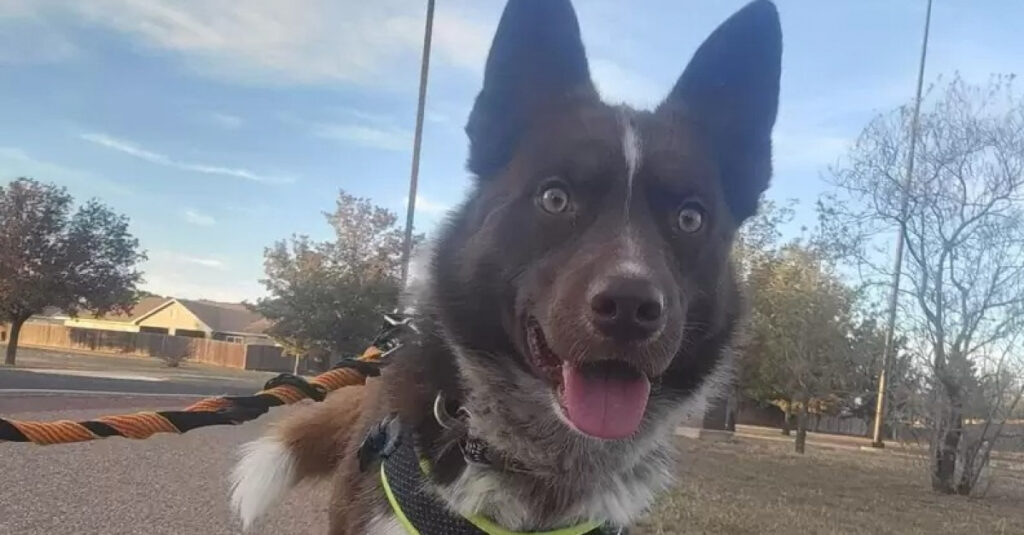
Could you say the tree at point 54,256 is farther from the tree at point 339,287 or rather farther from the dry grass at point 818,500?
the dry grass at point 818,500

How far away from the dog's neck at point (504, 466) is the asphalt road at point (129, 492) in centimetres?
123

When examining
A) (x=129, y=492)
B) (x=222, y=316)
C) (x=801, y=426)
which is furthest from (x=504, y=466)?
(x=222, y=316)

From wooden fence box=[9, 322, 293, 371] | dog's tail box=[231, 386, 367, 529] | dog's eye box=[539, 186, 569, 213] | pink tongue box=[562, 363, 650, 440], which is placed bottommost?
wooden fence box=[9, 322, 293, 371]

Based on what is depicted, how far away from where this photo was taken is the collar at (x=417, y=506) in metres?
2.92

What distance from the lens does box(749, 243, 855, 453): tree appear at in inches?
867

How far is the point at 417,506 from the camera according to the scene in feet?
9.71

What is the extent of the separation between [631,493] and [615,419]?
1.40 feet

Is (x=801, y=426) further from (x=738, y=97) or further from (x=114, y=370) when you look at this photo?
(x=114, y=370)

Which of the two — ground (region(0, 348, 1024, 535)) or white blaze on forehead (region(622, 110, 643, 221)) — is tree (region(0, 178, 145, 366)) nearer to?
ground (region(0, 348, 1024, 535))

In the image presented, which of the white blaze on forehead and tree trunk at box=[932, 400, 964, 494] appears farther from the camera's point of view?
tree trunk at box=[932, 400, 964, 494]

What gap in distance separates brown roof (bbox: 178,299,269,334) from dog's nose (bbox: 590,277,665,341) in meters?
78.9

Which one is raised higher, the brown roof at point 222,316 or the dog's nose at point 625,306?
the dog's nose at point 625,306

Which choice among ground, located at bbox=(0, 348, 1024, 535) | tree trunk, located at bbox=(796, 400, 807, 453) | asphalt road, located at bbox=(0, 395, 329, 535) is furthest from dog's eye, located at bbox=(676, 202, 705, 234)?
tree trunk, located at bbox=(796, 400, 807, 453)

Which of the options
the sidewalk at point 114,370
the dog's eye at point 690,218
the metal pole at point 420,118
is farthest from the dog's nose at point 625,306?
the sidewalk at point 114,370
